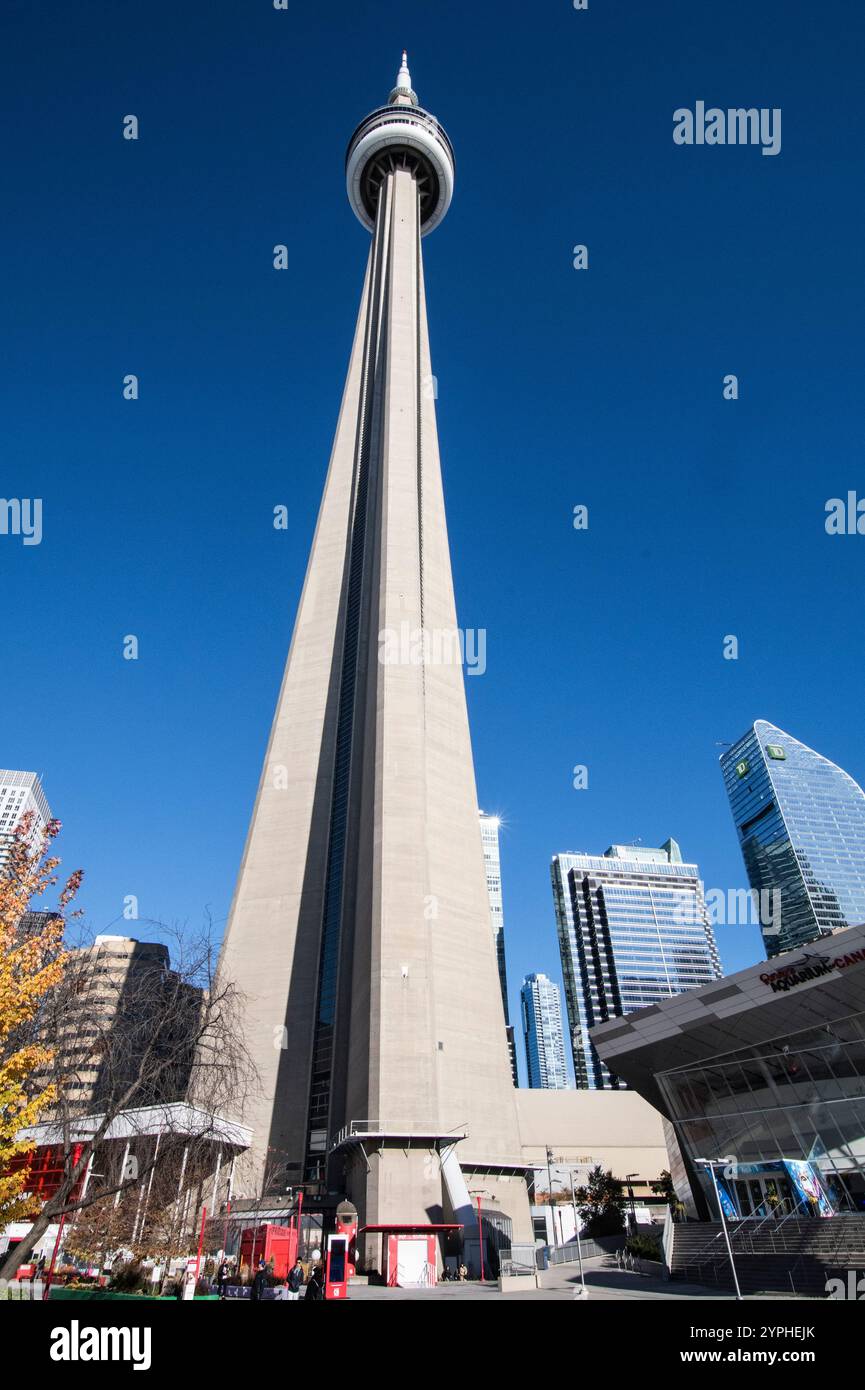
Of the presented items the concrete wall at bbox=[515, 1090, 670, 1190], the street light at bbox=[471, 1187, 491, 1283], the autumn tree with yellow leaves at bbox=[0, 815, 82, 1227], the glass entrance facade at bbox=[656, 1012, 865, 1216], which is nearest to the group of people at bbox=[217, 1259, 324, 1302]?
the autumn tree with yellow leaves at bbox=[0, 815, 82, 1227]

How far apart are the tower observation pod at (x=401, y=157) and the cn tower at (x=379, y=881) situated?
18764 mm

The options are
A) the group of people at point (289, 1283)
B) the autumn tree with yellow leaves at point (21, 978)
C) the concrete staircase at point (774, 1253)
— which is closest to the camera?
the autumn tree with yellow leaves at point (21, 978)

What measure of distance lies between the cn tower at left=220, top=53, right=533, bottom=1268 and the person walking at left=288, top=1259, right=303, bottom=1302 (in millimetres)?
9511

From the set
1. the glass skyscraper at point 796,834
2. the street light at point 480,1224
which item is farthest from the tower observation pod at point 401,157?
the glass skyscraper at point 796,834

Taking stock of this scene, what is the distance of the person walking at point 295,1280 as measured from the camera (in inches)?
653

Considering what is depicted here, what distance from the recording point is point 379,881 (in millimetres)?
41062

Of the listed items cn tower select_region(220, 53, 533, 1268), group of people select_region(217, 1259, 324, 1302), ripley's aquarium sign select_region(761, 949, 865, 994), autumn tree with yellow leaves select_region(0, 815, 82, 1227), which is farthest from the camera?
cn tower select_region(220, 53, 533, 1268)

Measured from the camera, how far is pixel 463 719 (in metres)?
53.8

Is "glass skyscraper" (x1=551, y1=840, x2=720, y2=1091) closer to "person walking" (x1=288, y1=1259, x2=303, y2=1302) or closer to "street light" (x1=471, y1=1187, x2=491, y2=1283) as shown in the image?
"street light" (x1=471, y1=1187, x2=491, y2=1283)

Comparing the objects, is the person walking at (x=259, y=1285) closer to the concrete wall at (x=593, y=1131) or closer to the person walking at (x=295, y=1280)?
the person walking at (x=295, y=1280)

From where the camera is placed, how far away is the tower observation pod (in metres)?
81.8

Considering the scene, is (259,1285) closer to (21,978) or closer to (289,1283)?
(289,1283)
